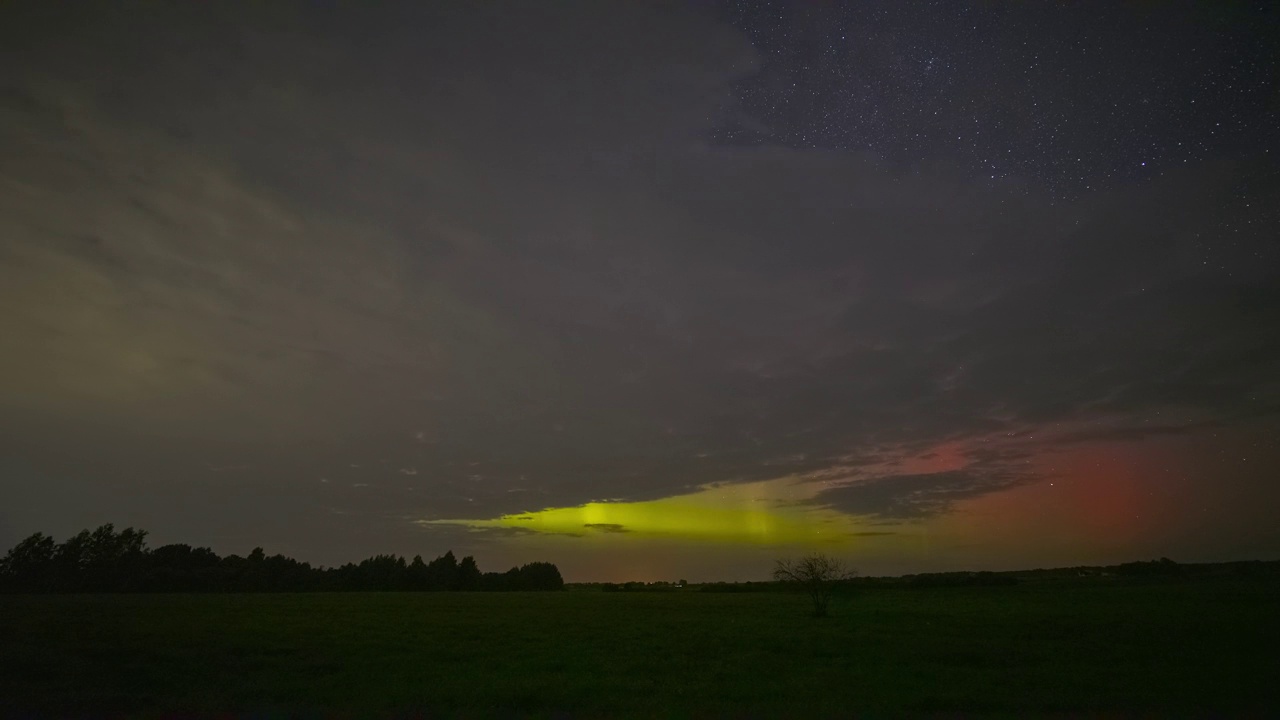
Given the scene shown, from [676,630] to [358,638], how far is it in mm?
20353

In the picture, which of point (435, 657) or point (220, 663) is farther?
point (435, 657)

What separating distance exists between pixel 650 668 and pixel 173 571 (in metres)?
138

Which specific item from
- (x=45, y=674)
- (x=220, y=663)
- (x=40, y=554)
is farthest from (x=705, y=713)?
(x=40, y=554)

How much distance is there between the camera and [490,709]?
18031mm

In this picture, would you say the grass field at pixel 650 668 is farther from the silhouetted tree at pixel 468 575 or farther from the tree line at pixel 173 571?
the silhouetted tree at pixel 468 575

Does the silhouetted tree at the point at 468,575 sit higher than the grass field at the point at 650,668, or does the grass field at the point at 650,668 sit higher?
the grass field at the point at 650,668

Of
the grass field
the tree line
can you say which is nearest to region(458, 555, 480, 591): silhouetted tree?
the tree line

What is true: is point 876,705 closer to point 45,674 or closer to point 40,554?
point 45,674

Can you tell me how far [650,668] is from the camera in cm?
2567

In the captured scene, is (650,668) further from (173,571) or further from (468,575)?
(468,575)

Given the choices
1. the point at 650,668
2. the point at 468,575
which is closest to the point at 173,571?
the point at 468,575

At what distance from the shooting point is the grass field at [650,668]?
18.4 m

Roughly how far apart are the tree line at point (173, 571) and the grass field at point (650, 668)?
96.6 m

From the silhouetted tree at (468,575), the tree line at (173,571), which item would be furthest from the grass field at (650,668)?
the silhouetted tree at (468,575)
